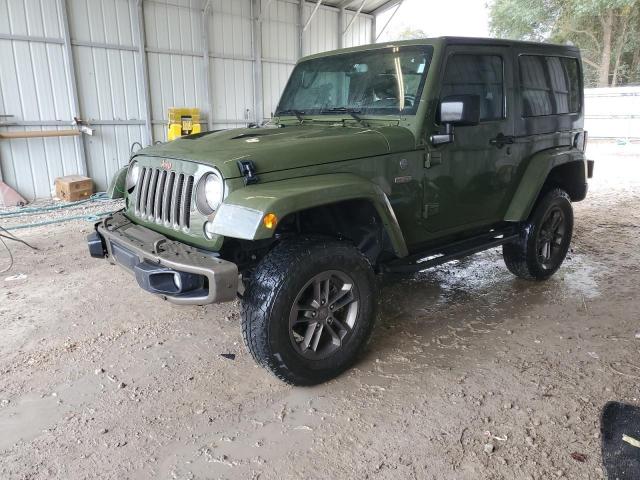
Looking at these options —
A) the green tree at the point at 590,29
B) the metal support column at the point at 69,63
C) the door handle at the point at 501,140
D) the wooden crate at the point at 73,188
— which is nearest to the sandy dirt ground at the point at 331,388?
the door handle at the point at 501,140

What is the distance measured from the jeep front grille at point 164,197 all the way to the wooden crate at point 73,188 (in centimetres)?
628

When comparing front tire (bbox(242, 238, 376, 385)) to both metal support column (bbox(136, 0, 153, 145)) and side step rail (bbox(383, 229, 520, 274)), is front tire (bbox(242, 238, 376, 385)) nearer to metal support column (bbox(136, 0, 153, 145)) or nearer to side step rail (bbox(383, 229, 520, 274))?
side step rail (bbox(383, 229, 520, 274))

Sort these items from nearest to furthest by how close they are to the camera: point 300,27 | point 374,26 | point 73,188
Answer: point 73,188 < point 300,27 < point 374,26

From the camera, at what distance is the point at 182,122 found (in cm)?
1030

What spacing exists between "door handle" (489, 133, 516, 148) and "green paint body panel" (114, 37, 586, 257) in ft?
0.11

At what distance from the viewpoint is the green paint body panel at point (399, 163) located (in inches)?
101

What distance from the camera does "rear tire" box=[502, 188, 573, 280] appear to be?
426cm

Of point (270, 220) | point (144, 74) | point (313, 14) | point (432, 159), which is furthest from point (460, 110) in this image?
point (313, 14)

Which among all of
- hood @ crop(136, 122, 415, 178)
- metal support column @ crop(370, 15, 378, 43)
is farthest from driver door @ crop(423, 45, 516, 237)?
metal support column @ crop(370, 15, 378, 43)

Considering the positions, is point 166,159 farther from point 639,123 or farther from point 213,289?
point 639,123

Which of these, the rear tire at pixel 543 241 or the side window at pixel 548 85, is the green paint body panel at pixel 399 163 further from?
the rear tire at pixel 543 241

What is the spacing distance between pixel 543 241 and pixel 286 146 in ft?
9.33

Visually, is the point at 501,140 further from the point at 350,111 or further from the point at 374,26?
the point at 374,26

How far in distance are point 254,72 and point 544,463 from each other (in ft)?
36.8
